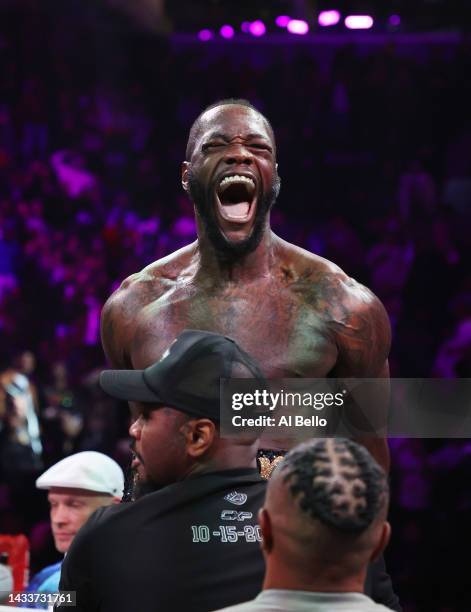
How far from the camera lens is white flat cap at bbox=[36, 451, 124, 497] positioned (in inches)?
106

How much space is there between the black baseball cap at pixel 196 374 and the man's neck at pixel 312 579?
0.34 metres

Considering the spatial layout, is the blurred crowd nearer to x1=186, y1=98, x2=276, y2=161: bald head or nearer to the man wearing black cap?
x1=186, y1=98, x2=276, y2=161: bald head

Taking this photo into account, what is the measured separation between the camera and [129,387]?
1.59m

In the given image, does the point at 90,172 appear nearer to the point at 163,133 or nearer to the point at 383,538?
the point at 163,133

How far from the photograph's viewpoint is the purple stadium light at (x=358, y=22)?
4.81 metres

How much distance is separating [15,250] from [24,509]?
1.22m

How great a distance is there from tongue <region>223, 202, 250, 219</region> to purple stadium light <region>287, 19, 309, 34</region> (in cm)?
263

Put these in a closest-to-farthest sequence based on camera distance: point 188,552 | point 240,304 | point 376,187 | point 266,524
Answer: point 266,524 → point 188,552 → point 240,304 → point 376,187

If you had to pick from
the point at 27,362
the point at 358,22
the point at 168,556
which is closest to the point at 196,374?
the point at 168,556

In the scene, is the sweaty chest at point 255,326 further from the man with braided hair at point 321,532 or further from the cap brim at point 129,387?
the man with braided hair at point 321,532

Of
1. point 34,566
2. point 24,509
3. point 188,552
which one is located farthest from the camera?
point 24,509

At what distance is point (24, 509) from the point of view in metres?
4.53

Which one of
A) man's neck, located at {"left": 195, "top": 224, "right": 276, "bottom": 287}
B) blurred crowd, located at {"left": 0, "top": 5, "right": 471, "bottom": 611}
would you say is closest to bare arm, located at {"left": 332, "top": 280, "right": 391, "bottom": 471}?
man's neck, located at {"left": 195, "top": 224, "right": 276, "bottom": 287}

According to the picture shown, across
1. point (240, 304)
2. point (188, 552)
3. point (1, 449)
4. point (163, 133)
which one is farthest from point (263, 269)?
point (163, 133)
